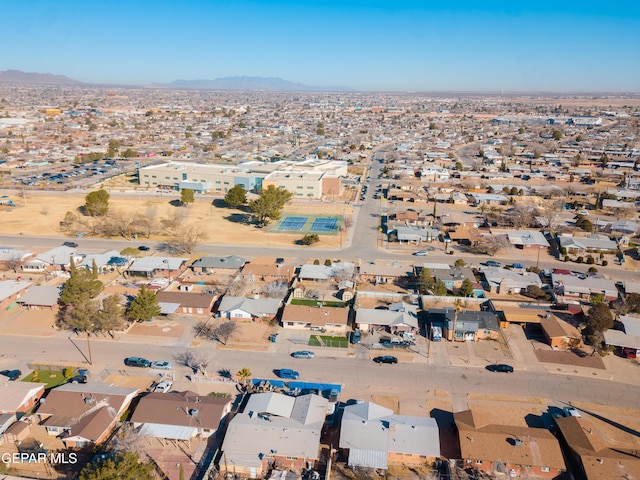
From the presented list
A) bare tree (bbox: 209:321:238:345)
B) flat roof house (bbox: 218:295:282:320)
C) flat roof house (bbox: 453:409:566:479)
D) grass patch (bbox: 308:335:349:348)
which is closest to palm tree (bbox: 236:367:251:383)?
bare tree (bbox: 209:321:238:345)

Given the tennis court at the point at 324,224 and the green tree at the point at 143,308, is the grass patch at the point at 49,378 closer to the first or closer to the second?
the green tree at the point at 143,308

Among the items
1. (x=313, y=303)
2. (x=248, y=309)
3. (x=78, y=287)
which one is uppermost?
(x=78, y=287)

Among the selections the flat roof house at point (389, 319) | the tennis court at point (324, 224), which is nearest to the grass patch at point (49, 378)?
the flat roof house at point (389, 319)

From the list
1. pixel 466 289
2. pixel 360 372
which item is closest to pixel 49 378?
pixel 360 372

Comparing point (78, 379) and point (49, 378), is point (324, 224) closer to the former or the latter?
point (78, 379)

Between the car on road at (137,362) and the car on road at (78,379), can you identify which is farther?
the car on road at (137,362)

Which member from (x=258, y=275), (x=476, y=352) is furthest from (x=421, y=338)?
(x=258, y=275)

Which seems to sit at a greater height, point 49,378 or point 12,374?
point 12,374
